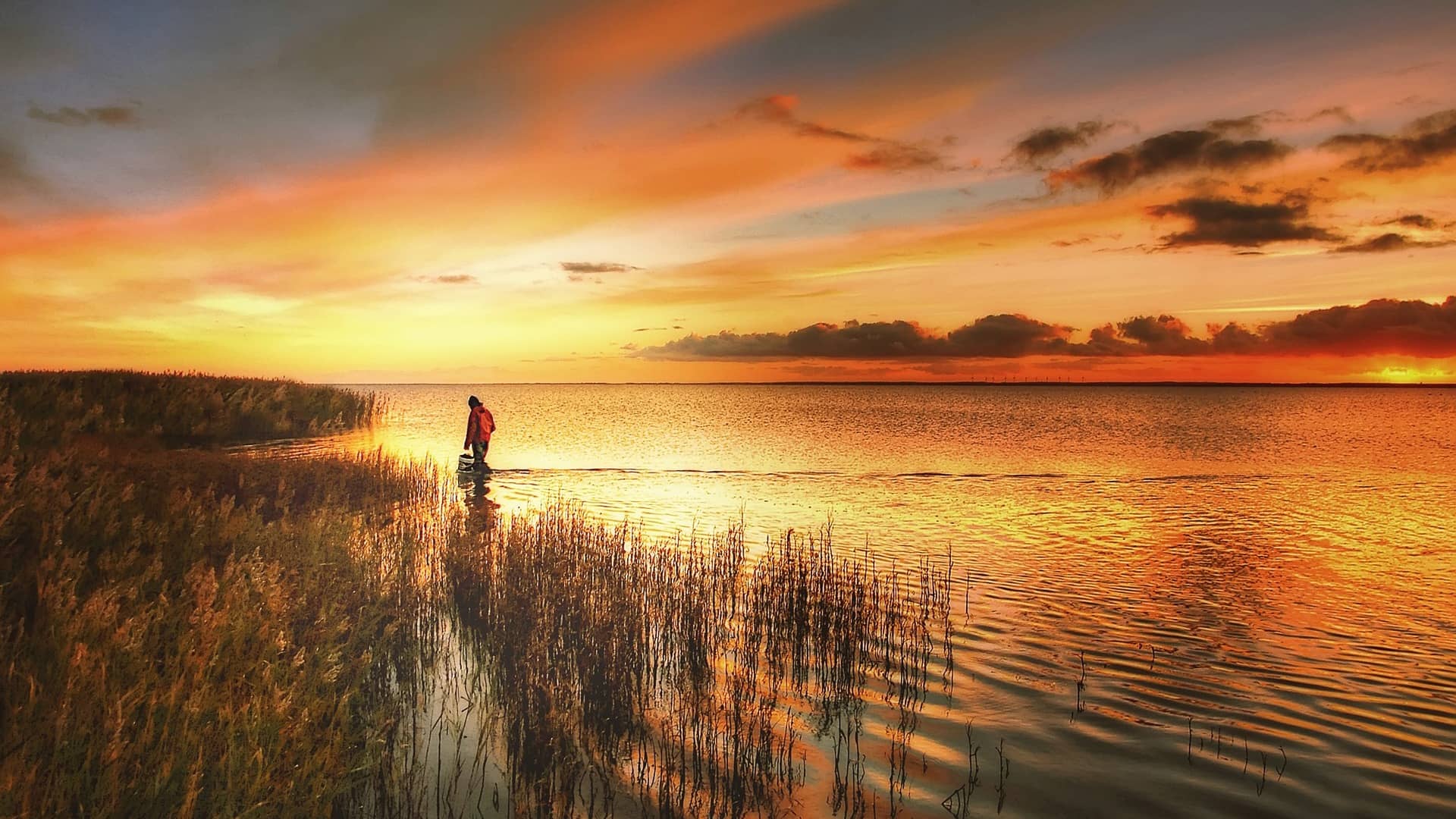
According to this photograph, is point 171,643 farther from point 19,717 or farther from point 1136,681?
point 1136,681

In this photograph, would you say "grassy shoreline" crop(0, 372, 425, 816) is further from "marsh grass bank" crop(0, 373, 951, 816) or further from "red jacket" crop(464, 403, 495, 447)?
"red jacket" crop(464, 403, 495, 447)

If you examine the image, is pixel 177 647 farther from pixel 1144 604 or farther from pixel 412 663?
pixel 1144 604

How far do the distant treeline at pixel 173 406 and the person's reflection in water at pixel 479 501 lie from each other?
35.1ft

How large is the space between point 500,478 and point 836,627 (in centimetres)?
2173

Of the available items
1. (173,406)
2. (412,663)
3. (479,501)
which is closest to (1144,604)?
(412,663)

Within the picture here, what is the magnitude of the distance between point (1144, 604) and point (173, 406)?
39150 millimetres

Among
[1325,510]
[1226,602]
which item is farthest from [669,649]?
[1325,510]

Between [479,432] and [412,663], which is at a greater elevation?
[479,432]

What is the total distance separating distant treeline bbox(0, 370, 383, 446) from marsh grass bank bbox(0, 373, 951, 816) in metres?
14.9

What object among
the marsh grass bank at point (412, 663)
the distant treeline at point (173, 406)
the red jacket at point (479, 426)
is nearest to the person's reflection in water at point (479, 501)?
the red jacket at point (479, 426)

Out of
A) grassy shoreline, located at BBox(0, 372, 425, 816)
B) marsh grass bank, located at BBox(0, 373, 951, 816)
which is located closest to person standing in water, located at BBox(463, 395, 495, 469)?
marsh grass bank, located at BBox(0, 373, 951, 816)

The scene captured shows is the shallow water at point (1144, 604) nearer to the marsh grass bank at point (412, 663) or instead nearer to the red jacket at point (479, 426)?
the marsh grass bank at point (412, 663)

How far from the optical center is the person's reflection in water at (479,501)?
1835cm

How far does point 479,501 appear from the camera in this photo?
23734mm
